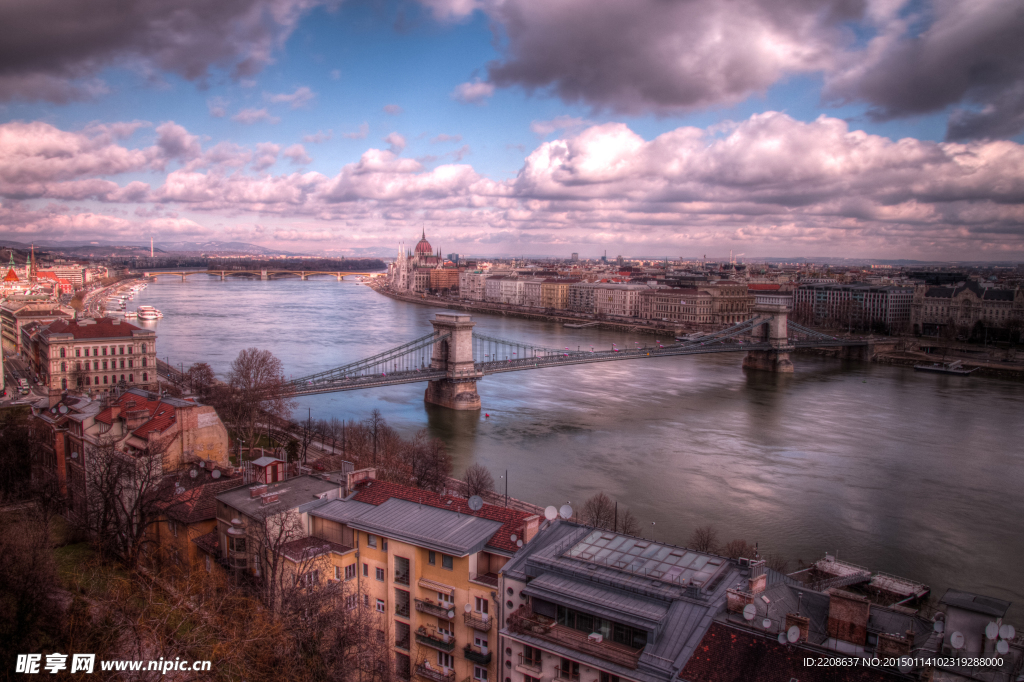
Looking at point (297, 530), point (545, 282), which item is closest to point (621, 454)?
point (297, 530)

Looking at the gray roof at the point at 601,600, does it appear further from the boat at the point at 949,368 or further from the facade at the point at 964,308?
the facade at the point at 964,308

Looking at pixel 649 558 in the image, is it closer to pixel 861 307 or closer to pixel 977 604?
pixel 977 604

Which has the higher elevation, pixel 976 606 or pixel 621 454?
pixel 976 606

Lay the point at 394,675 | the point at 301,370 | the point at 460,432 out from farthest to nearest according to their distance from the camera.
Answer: the point at 301,370 → the point at 460,432 → the point at 394,675

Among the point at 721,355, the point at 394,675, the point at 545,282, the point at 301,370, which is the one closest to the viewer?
A: the point at 394,675

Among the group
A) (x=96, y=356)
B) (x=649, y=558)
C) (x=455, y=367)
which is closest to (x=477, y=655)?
(x=649, y=558)

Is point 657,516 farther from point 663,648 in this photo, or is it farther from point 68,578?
point 68,578

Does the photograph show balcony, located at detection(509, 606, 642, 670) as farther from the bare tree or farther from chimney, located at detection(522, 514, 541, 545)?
the bare tree

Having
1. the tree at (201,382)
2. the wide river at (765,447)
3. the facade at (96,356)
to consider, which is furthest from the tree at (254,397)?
the facade at (96,356)
